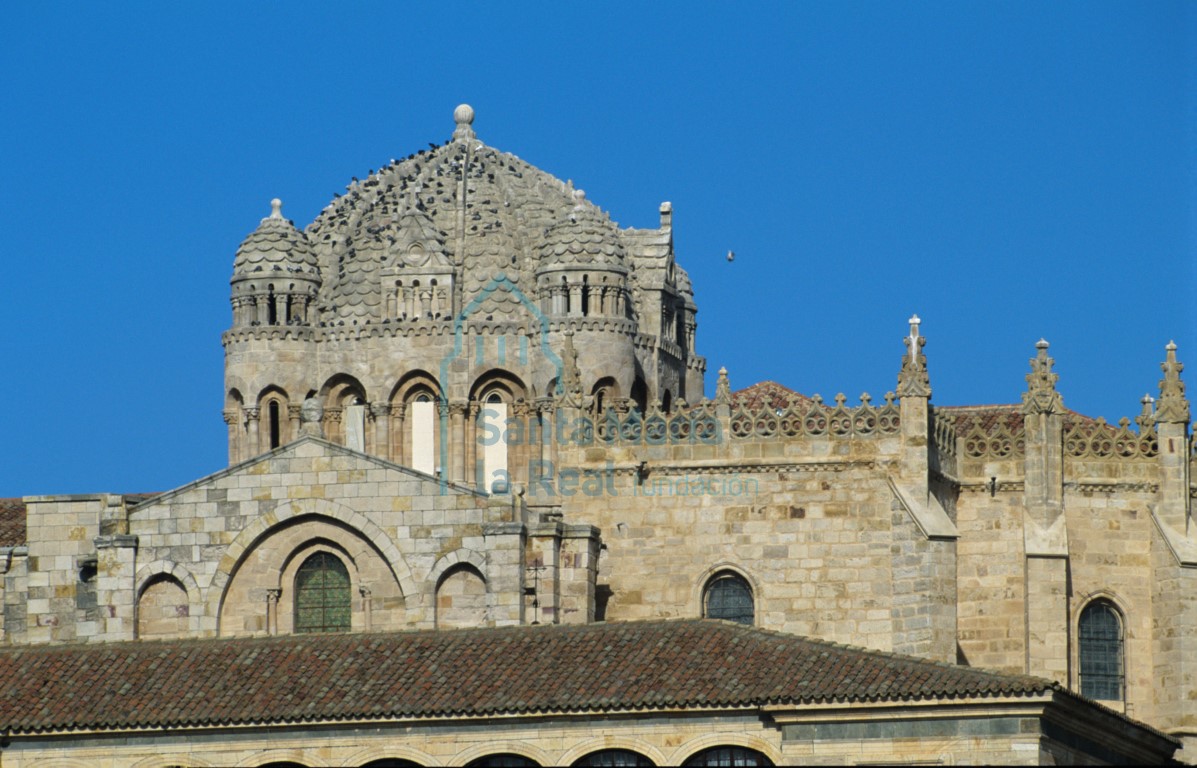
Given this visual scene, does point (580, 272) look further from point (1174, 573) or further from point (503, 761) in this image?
point (503, 761)

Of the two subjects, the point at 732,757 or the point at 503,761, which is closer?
the point at 732,757

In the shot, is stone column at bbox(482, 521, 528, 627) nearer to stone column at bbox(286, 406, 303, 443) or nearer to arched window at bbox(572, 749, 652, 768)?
arched window at bbox(572, 749, 652, 768)

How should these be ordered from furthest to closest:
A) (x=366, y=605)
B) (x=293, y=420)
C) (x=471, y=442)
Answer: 1. (x=293, y=420)
2. (x=471, y=442)
3. (x=366, y=605)

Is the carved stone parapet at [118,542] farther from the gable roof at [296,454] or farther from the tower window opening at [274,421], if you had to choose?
the tower window opening at [274,421]

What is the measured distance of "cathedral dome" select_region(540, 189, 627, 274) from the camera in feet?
232

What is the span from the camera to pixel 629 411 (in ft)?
222

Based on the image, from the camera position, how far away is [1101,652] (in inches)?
2539

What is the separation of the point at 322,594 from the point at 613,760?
37.6 ft

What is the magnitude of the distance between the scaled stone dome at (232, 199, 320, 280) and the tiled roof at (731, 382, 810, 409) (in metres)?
8.95

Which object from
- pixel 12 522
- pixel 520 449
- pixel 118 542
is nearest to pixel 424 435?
pixel 520 449

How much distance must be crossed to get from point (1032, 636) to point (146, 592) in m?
15.6

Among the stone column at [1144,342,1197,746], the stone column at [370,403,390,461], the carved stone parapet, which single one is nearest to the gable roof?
the carved stone parapet

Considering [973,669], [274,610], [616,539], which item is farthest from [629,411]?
[973,669]

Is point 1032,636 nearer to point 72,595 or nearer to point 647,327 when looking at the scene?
point 647,327
